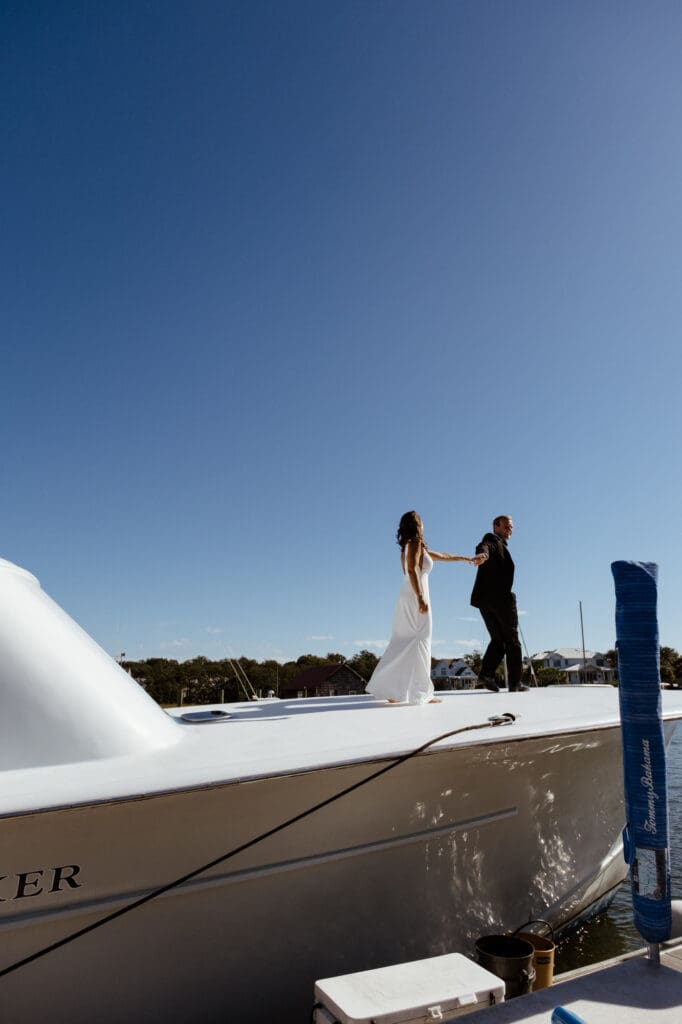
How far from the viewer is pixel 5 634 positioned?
2.67 metres

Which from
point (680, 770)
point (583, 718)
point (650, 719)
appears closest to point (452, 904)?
point (583, 718)

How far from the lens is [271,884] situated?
2672 mm

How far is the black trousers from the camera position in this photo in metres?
5.86

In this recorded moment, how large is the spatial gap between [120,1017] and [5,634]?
1.51 metres

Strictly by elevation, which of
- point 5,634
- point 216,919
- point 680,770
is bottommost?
point 680,770

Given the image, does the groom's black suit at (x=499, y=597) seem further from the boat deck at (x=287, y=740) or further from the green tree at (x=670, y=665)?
the green tree at (x=670, y=665)

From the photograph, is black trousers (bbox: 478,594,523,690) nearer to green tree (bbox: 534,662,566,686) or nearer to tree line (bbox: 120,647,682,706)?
tree line (bbox: 120,647,682,706)

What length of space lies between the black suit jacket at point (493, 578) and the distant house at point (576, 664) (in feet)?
259

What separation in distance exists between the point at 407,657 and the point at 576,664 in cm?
9389

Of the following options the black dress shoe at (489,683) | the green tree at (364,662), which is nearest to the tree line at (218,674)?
the green tree at (364,662)

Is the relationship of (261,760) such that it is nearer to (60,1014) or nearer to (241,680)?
(60,1014)

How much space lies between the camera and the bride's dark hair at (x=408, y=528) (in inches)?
194

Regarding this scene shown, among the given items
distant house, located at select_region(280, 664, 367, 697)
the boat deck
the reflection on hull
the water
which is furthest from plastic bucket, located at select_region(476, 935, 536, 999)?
distant house, located at select_region(280, 664, 367, 697)

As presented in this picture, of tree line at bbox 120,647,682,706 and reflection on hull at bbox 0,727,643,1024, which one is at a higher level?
reflection on hull at bbox 0,727,643,1024
